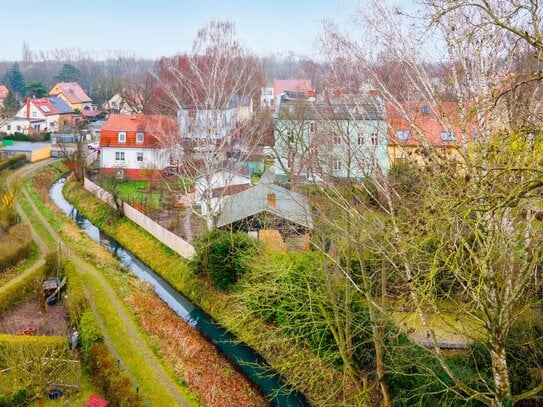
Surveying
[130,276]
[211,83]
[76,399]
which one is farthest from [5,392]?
[211,83]

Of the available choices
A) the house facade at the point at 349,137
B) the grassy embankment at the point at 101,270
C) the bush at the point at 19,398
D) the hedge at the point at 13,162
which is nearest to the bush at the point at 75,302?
the grassy embankment at the point at 101,270

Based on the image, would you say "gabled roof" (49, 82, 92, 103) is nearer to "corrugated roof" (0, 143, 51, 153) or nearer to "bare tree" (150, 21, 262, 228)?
"corrugated roof" (0, 143, 51, 153)

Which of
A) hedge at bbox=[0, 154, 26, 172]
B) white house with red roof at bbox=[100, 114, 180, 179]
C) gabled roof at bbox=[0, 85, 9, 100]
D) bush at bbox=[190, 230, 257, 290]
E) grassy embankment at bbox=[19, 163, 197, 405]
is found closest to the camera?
grassy embankment at bbox=[19, 163, 197, 405]

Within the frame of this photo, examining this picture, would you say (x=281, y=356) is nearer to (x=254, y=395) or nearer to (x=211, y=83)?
(x=254, y=395)

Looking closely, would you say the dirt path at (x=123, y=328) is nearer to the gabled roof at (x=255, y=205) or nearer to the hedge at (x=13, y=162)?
the gabled roof at (x=255, y=205)

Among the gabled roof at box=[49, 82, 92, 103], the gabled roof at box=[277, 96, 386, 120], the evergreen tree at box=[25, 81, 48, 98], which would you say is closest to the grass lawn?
the gabled roof at box=[277, 96, 386, 120]

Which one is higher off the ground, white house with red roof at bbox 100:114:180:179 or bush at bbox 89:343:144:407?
white house with red roof at bbox 100:114:180:179
